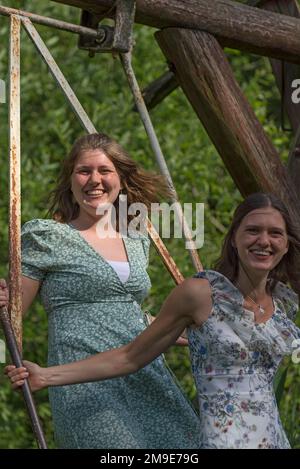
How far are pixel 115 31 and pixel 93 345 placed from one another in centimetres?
102

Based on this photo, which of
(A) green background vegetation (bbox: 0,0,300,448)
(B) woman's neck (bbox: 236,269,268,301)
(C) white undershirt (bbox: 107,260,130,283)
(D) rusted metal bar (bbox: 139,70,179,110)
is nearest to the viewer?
(B) woman's neck (bbox: 236,269,268,301)

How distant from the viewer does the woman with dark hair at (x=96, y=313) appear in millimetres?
3633

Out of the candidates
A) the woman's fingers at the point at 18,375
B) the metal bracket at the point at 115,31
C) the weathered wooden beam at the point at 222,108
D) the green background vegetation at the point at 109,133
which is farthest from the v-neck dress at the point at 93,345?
the green background vegetation at the point at 109,133

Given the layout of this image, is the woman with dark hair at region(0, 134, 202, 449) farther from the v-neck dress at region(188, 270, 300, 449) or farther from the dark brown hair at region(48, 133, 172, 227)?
the v-neck dress at region(188, 270, 300, 449)

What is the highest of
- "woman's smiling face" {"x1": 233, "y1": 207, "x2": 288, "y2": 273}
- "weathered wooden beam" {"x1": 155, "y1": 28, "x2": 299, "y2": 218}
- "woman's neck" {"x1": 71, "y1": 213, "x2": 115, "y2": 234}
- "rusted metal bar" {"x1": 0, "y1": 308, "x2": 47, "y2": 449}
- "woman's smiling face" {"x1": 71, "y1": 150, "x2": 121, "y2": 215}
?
"weathered wooden beam" {"x1": 155, "y1": 28, "x2": 299, "y2": 218}

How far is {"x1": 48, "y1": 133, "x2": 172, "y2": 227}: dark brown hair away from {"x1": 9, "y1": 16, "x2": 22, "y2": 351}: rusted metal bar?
201mm

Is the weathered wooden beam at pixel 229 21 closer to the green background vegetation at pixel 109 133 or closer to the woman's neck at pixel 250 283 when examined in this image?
the woman's neck at pixel 250 283

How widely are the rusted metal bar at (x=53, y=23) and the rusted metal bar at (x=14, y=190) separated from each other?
3cm

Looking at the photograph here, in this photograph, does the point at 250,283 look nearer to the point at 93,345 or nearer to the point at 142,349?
the point at 142,349

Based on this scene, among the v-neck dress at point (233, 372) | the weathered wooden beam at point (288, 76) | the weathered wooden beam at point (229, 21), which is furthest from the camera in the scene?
the weathered wooden beam at point (288, 76)

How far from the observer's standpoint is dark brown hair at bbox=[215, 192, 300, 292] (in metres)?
3.51

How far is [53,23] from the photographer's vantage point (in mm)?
3959

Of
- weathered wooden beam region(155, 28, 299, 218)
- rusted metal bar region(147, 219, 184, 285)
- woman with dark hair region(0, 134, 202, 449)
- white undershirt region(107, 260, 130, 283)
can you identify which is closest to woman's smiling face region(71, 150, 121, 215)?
woman with dark hair region(0, 134, 202, 449)

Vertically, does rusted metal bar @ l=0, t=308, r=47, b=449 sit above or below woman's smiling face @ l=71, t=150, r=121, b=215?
below
